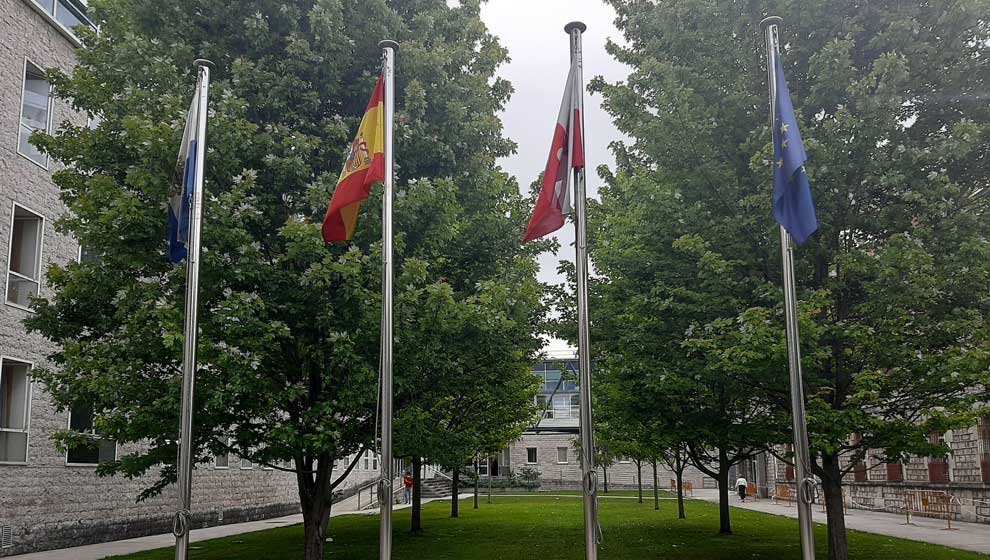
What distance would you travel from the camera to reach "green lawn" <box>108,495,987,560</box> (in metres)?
17.0

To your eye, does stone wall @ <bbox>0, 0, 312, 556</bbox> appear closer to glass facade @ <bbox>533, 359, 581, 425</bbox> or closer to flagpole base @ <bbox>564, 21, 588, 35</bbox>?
flagpole base @ <bbox>564, 21, 588, 35</bbox>

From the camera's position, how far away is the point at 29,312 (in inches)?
695

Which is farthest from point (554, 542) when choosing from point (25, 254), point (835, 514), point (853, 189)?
point (25, 254)

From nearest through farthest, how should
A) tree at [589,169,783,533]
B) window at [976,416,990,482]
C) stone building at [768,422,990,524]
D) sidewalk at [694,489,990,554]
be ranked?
tree at [589,169,783,533], sidewalk at [694,489,990,554], window at [976,416,990,482], stone building at [768,422,990,524]

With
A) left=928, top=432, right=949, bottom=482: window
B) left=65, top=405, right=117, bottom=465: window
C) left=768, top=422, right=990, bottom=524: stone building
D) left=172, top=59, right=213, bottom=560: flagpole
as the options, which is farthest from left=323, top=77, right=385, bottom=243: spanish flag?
left=928, top=432, right=949, bottom=482: window

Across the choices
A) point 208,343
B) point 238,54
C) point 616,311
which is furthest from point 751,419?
point 238,54

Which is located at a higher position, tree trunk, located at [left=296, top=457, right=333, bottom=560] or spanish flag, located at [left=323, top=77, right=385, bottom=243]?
spanish flag, located at [left=323, top=77, right=385, bottom=243]

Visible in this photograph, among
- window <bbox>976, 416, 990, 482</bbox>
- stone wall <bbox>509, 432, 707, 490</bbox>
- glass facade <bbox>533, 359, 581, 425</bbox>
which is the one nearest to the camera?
window <bbox>976, 416, 990, 482</bbox>

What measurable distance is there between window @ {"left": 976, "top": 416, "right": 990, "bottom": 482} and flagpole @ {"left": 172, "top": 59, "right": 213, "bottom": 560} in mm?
23795

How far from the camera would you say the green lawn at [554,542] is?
17016mm

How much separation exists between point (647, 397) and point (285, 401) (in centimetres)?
608

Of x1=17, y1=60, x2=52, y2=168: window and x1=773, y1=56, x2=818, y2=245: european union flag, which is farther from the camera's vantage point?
x1=17, y1=60, x2=52, y2=168: window

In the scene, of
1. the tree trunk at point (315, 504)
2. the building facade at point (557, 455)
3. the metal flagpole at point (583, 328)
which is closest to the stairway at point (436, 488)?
the building facade at point (557, 455)

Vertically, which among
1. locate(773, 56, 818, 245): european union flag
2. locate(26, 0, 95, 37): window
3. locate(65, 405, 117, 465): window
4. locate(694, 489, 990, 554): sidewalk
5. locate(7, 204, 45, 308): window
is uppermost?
locate(26, 0, 95, 37): window
